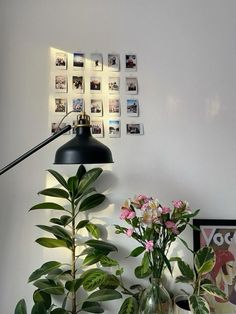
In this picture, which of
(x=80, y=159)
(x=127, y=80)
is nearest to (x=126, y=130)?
(x=127, y=80)

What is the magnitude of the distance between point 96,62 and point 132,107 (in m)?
0.33

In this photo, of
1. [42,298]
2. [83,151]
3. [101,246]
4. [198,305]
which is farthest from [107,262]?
[83,151]

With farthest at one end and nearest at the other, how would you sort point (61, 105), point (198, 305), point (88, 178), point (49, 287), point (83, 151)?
1. point (61, 105)
2. point (88, 178)
3. point (49, 287)
4. point (198, 305)
5. point (83, 151)

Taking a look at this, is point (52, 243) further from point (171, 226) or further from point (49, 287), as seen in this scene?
point (171, 226)

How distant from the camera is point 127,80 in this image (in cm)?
160

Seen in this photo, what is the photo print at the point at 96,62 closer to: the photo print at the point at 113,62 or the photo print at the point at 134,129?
the photo print at the point at 113,62

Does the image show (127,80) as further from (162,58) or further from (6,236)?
(6,236)

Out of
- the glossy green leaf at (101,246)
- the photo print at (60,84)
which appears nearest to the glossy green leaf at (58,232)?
the glossy green leaf at (101,246)

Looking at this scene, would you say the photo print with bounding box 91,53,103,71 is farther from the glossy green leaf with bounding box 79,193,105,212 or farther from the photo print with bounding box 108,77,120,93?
the glossy green leaf with bounding box 79,193,105,212


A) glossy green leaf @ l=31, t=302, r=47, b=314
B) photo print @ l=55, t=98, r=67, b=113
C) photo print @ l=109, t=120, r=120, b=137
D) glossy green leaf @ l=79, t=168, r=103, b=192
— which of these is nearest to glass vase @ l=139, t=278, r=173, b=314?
glossy green leaf @ l=31, t=302, r=47, b=314

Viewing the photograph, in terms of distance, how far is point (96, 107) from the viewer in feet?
5.16

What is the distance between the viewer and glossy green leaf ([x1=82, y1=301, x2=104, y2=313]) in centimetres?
133

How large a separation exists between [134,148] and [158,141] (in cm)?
14

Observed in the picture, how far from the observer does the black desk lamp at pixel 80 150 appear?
3.43ft
